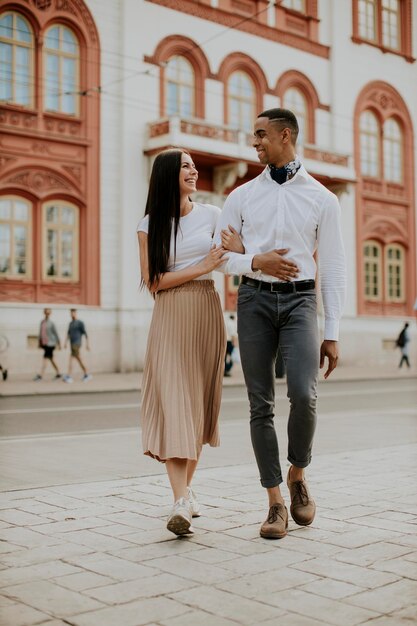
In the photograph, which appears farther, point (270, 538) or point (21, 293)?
point (21, 293)

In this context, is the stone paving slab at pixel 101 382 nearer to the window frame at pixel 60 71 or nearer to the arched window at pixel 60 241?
the arched window at pixel 60 241

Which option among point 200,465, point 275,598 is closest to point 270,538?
point 275,598

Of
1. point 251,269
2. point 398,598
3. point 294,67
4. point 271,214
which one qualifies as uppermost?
point 294,67

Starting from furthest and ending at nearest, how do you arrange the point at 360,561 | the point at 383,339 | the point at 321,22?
the point at 383,339, the point at 321,22, the point at 360,561

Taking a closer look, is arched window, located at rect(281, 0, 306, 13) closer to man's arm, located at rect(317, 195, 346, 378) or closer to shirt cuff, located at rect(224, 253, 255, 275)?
man's arm, located at rect(317, 195, 346, 378)

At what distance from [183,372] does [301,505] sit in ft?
2.89

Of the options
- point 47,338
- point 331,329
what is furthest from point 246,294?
point 47,338

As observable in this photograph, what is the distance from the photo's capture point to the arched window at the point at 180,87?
25.2 meters

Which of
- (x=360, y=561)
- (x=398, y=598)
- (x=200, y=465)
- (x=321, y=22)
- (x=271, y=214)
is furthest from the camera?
(x=321, y=22)

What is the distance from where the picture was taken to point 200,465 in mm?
6816

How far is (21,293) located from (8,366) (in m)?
1.87

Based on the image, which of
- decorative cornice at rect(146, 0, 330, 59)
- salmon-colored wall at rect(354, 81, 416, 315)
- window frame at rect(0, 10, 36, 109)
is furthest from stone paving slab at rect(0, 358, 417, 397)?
decorative cornice at rect(146, 0, 330, 59)

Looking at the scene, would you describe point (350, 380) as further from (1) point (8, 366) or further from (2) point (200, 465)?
(2) point (200, 465)

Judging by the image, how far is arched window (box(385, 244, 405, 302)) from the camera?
1228 inches
